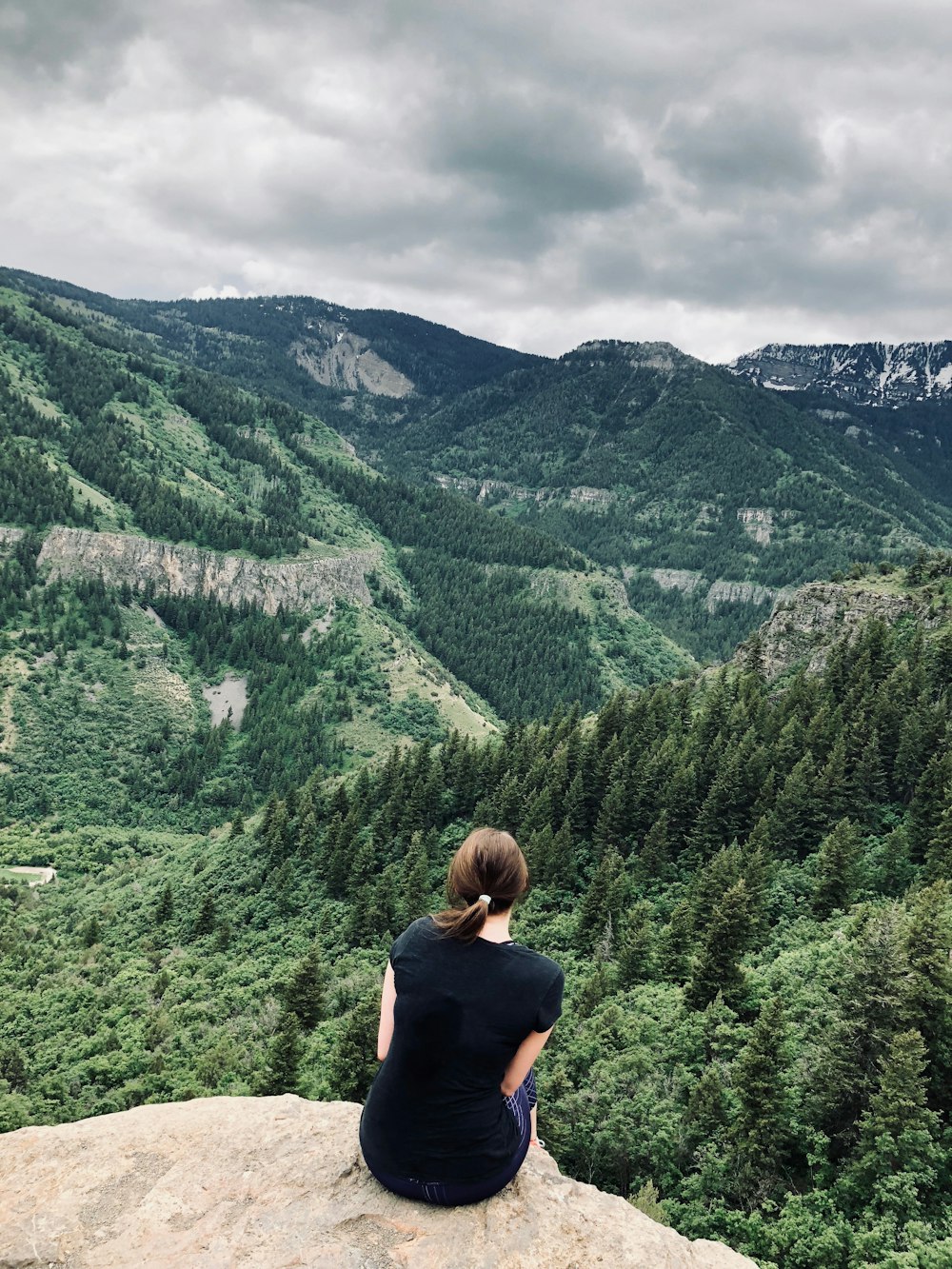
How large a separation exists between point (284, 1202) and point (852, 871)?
53625mm

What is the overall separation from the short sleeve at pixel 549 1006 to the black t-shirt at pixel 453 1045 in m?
0.01

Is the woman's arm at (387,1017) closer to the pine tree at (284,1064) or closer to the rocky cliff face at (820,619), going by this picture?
the pine tree at (284,1064)

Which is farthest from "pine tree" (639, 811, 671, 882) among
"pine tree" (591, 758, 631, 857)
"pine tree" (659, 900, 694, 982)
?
"pine tree" (659, 900, 694, 982)

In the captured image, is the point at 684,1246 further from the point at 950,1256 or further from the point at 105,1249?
the point at 950,1256

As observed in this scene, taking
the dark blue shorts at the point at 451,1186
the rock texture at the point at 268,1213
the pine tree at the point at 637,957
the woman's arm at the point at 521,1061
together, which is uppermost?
the woman's arm at the point at 521,1061

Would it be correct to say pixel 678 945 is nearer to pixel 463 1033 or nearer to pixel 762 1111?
pixel 762 1111

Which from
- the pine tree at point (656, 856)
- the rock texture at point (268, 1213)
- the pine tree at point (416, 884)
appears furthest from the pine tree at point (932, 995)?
the pine tree at point (416, 884)

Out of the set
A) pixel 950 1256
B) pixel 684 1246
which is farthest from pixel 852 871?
pixel 684 1246

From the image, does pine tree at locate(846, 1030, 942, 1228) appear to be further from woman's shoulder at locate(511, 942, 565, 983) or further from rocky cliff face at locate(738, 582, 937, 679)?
rocky cliff face at locate(738, 582, 937, 679)

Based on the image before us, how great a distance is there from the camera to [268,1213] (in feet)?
29.1

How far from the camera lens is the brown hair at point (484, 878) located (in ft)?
26.7

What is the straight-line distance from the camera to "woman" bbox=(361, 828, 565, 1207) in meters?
8.09

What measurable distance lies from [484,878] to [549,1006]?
1.79m

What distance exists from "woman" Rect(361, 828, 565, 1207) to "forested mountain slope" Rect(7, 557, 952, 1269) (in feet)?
40.0
